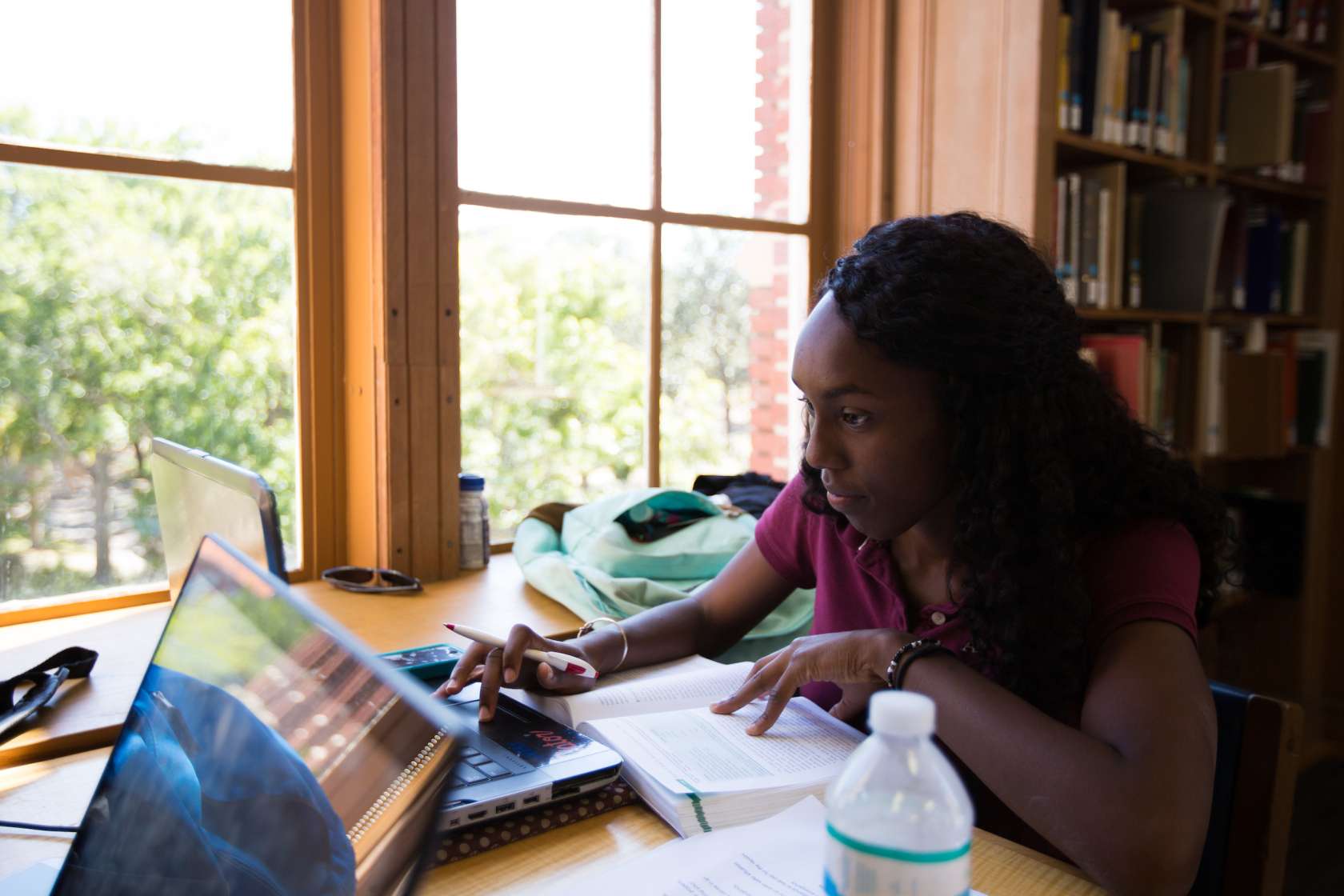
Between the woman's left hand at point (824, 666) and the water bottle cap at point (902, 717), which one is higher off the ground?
the water bottle cap at point (902, 717)

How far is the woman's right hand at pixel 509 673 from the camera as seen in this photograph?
3.76ft

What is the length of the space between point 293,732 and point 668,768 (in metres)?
0.50

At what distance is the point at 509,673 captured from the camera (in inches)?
45.8

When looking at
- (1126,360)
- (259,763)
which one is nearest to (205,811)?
(259,763)

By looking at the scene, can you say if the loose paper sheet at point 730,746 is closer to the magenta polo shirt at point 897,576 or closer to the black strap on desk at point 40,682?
the magenta polo shirt at point 897,576

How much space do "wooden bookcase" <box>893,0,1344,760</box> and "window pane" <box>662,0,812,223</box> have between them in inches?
10.3

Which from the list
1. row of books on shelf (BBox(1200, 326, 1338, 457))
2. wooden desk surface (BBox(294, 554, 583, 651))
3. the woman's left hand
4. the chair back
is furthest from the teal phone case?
row of books on shelf (BBox(1200, 326, 1338, 457))

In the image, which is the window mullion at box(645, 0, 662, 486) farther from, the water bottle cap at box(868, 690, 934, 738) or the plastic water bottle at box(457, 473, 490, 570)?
the water bottle cap at box(868, 690, 934, 738)

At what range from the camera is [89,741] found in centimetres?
116

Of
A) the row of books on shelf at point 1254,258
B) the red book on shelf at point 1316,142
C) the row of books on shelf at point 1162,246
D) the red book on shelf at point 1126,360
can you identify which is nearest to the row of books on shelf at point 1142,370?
the red book on shelf at point 1126,360

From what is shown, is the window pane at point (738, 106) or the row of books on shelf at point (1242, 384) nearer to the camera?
the window pane at point (738, 106)

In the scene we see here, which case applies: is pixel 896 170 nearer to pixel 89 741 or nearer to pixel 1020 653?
pixel 1020 653

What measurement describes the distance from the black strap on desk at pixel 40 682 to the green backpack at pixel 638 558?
734 millimetres

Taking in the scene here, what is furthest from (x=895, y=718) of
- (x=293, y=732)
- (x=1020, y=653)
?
(x=1020, y=653)
